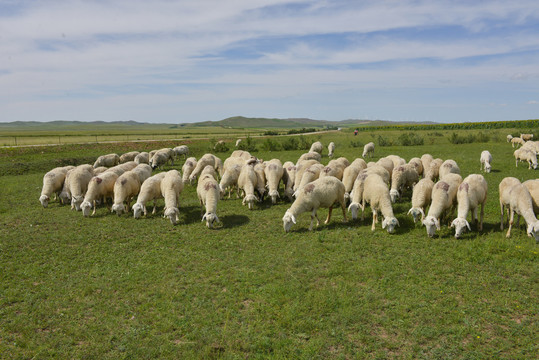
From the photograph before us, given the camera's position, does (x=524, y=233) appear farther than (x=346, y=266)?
Yes

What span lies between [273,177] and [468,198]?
916cm

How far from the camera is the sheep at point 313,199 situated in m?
12.9

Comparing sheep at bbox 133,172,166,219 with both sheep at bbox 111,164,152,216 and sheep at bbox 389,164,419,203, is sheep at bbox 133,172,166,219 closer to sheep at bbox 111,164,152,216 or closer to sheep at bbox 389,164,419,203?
sheep at bbox 111,164,152,216

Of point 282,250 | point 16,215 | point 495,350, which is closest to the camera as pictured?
point 495,350

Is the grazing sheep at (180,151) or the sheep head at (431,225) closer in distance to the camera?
the sheep head at (431,225)

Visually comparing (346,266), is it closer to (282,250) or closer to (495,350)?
(282,250)

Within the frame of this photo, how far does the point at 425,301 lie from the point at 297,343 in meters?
3.41

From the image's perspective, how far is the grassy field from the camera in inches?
260

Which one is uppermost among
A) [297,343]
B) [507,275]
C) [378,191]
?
[378,191]

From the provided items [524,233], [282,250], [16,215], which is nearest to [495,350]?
[282,250]

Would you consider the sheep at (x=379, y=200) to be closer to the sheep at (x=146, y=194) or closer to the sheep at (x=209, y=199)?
the sheep at (x=209, y=199)

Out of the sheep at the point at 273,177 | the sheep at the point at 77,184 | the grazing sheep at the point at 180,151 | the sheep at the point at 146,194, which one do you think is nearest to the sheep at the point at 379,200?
the sheep at the point at 273,177

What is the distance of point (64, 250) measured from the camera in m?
11.7

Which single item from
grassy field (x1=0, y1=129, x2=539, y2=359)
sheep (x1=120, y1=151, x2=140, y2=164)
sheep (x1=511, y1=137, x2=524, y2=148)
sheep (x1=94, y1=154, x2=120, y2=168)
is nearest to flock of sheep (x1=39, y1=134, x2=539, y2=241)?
grassy field (x1=0, y1=129, x2=539, y2=359)
